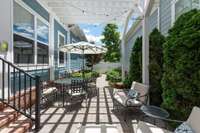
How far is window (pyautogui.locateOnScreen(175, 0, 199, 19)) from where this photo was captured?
490 cm

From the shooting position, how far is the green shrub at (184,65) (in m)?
3.40

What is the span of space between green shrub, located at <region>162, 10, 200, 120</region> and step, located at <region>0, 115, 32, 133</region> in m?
2.81

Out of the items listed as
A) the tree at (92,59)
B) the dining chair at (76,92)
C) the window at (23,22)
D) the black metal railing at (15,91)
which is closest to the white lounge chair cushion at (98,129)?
the black metal railing at (15,91)

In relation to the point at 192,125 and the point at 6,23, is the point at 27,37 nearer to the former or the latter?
the point at 6,23

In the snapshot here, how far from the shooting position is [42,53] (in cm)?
848

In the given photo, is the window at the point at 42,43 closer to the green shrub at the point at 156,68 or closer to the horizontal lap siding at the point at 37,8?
the horizontal lap siding at the point at 37,8

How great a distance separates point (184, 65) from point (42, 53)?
610cm

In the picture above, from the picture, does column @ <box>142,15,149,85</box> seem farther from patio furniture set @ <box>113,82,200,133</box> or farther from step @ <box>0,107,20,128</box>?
step @ <box>0,107,20,128</box>

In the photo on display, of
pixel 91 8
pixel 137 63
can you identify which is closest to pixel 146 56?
pixel 137 63

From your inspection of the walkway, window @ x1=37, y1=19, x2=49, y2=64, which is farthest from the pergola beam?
the walkway

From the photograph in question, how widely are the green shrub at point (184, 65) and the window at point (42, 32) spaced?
200 inches

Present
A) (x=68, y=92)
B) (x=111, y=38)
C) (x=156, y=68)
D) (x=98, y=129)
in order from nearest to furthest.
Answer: (x=98, y=129) → (x=156, y=68) → (x=68, y=92) → (x=111, y=38)

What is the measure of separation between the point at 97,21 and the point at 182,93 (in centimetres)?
963

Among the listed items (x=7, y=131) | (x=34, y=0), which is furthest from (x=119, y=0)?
(x=7, y=131)
